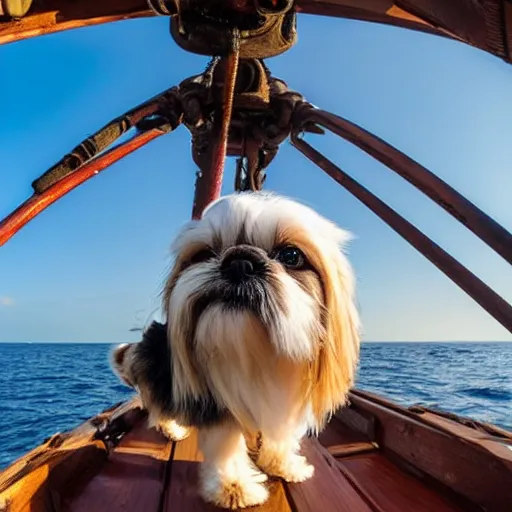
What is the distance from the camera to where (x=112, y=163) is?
8.31 ft

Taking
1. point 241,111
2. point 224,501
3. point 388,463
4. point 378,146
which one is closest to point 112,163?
point 241,111

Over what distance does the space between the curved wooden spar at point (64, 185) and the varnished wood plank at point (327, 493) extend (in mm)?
1502

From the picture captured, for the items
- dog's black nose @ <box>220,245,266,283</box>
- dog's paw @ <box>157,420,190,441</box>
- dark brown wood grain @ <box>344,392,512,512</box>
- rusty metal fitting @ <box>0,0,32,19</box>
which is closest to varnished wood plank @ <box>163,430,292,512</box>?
dog's paw @ <box>157,420,190,441</box>

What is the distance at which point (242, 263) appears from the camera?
122 centimetres

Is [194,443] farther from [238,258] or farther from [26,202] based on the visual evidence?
[26,202]

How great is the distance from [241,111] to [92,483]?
92.3 inches

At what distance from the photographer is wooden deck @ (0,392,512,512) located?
3.98 feet

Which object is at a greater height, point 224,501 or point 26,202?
point 26,202

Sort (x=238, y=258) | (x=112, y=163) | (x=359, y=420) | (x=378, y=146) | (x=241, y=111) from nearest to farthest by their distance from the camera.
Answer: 1. (x=238, y=258)
2. (x=359, y=420)
3. (x=378, y=146)
4. (x=112, y=163)
5. (x=241, y=111)

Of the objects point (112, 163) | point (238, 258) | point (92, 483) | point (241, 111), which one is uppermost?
point (241, 111)

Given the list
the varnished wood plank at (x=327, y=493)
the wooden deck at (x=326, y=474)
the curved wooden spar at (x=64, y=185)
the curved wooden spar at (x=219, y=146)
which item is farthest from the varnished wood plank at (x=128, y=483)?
the curved wooden spar at (x=219, y=146)

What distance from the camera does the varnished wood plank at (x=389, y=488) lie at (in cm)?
129

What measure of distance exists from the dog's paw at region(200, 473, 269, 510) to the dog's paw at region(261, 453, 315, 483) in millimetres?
147

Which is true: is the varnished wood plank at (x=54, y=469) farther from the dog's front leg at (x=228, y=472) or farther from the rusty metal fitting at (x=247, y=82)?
the rusty metal fitting at (x=247, y=82)
